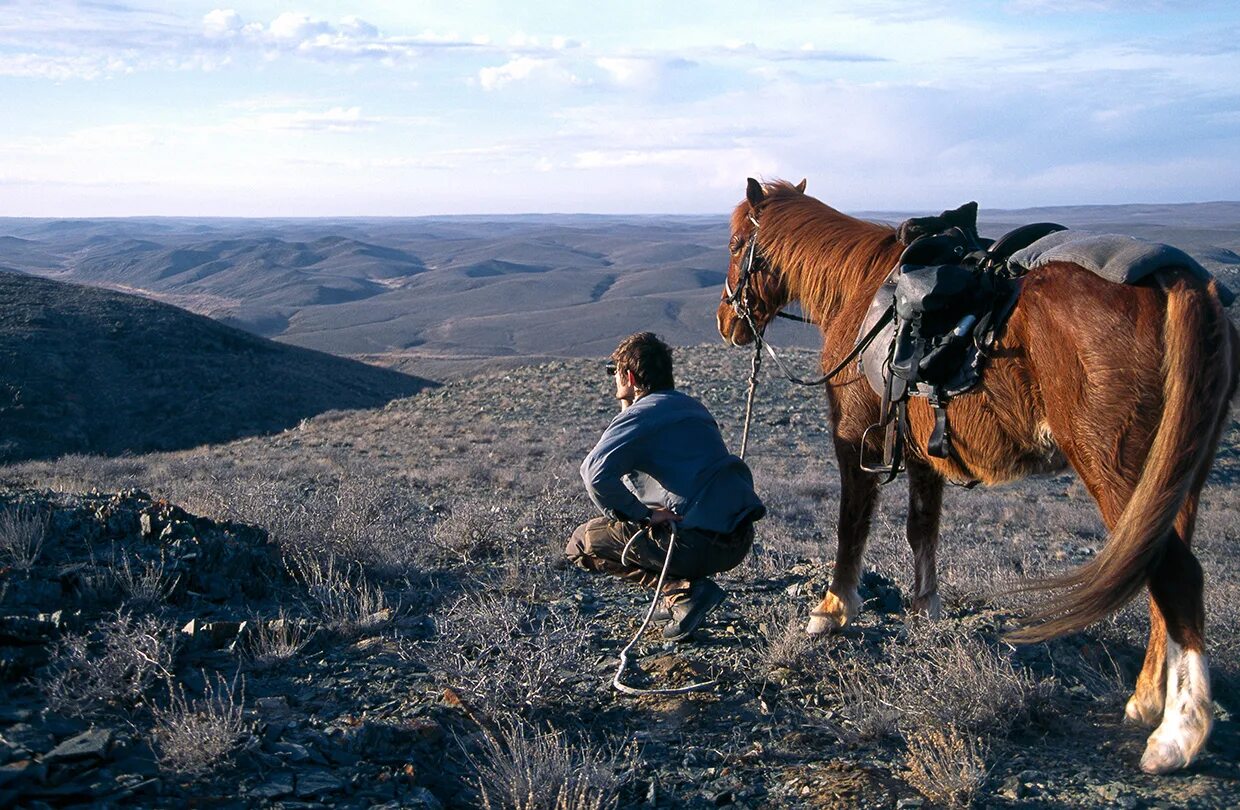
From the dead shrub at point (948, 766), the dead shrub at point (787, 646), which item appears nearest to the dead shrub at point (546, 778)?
the dead shrub at point (948, 766)

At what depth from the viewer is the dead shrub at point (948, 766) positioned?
3195 millimetres

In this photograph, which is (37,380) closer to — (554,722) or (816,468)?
(816,468)

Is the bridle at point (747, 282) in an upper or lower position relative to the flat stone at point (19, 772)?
upper

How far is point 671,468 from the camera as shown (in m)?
4.35

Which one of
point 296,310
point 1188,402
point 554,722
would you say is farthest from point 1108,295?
point 296,310

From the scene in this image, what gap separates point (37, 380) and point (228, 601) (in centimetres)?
2483

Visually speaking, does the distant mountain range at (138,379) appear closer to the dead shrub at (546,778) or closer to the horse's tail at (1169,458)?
the dead shrub at (546,778)

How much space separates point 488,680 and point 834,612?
5.93ft

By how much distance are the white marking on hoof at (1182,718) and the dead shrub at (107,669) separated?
356 cm

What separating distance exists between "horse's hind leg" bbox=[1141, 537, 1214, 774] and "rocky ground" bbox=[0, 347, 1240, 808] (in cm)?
10

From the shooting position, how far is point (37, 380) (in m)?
25.8

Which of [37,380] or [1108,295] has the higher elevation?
[1108,295]

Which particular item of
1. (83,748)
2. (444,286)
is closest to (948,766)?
(83,748)

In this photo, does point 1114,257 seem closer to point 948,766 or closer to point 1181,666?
point 1181,666
